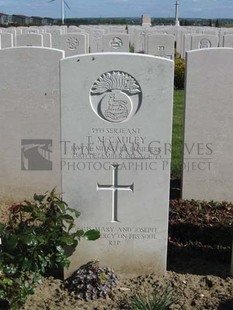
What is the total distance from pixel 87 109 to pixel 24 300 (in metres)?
1.35

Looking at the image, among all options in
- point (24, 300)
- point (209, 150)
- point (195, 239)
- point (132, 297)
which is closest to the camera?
point (24, 300)

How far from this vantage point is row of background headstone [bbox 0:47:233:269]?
5250mm

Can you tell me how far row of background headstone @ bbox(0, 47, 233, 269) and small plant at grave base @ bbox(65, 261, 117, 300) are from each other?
2044 millimetres

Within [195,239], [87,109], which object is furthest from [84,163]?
[195,239]

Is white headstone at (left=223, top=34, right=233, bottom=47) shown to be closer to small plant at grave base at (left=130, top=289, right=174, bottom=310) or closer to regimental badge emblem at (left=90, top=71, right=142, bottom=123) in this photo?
regimental badge emblem at (left=90, top=71, right=142, bottom=123)

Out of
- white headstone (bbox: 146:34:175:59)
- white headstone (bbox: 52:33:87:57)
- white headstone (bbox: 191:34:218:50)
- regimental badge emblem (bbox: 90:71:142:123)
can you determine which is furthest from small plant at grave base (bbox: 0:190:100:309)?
white headstone (bbox: 191:34:218:50)

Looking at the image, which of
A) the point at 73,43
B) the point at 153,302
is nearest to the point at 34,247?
the point at 153,302

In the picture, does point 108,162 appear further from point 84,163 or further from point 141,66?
point 141,66

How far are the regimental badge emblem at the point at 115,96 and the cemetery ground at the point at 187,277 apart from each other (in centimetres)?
123

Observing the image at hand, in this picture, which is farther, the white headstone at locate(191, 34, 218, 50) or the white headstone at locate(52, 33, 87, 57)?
the white headstone at locate(191, 34, 218, 50)

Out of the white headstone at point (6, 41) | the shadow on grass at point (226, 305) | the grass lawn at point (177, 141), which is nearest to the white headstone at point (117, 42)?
the white headstone at point (6, 41)

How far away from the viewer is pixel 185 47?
1741cm

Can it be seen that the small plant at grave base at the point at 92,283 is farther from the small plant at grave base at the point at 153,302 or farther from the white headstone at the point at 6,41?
the white headstone at the point at 6,41

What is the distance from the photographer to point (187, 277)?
12.7ft
